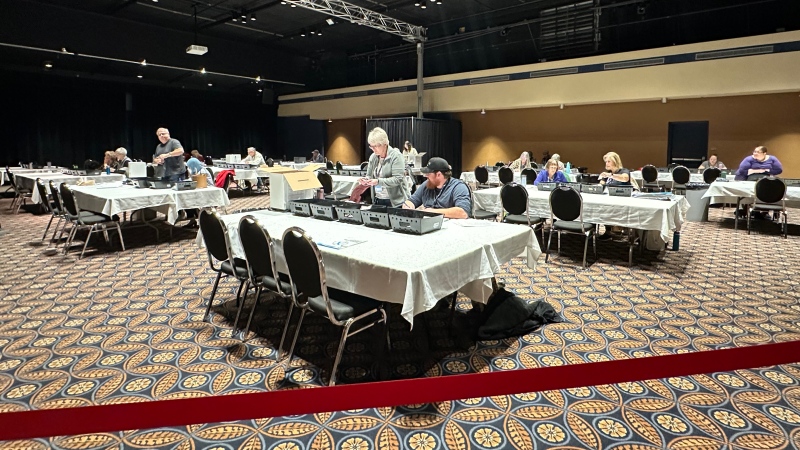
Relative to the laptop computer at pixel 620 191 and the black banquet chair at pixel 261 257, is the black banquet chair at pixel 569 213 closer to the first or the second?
the laptop computer at pixel 620 191

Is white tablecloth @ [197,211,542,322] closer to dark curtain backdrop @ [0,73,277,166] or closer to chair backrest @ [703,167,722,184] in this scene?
chair backrest @ [703,167,722,184]

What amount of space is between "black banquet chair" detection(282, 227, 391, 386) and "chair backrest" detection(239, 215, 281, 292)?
0.81 feet

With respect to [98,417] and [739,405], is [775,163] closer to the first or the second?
[739,405]

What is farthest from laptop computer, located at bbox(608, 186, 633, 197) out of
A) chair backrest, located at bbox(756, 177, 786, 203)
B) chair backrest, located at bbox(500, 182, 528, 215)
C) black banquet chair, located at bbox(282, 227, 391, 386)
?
black banquet chair, located at bbox(282, 227, 391, 386)

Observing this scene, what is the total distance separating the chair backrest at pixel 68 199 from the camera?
535 centimetres

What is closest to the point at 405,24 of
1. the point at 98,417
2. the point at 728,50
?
the point at 728,50

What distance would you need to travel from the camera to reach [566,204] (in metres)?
5.22

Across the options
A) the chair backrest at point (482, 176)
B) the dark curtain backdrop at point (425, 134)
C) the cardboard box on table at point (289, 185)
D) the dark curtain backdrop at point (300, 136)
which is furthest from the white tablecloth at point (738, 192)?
the dark curtain backdrop at point (300, 136)

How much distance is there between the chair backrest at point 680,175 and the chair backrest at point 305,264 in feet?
28.8

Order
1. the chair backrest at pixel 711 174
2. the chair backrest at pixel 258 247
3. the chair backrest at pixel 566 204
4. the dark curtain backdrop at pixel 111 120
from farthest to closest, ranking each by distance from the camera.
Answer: the dark curtain backdrop at pixel 111 120 < the chair backrest at pixel 711 174 < the chair backrest at pixel 566 204 < the chair backrest at pixel 258 247

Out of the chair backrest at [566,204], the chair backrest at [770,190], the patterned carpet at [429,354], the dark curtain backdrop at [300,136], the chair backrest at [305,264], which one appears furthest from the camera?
the dark curtain backdrop at [300,136]

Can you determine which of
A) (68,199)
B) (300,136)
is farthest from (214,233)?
(300,136)

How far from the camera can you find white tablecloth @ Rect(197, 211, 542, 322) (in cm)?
230

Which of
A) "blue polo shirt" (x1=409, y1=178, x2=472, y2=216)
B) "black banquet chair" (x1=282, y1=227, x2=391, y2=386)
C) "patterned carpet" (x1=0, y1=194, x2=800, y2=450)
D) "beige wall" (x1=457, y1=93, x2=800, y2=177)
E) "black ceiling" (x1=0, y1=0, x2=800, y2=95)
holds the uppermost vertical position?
"black ceiling" (x1=0, y1=0, x2=800, y2=95)
